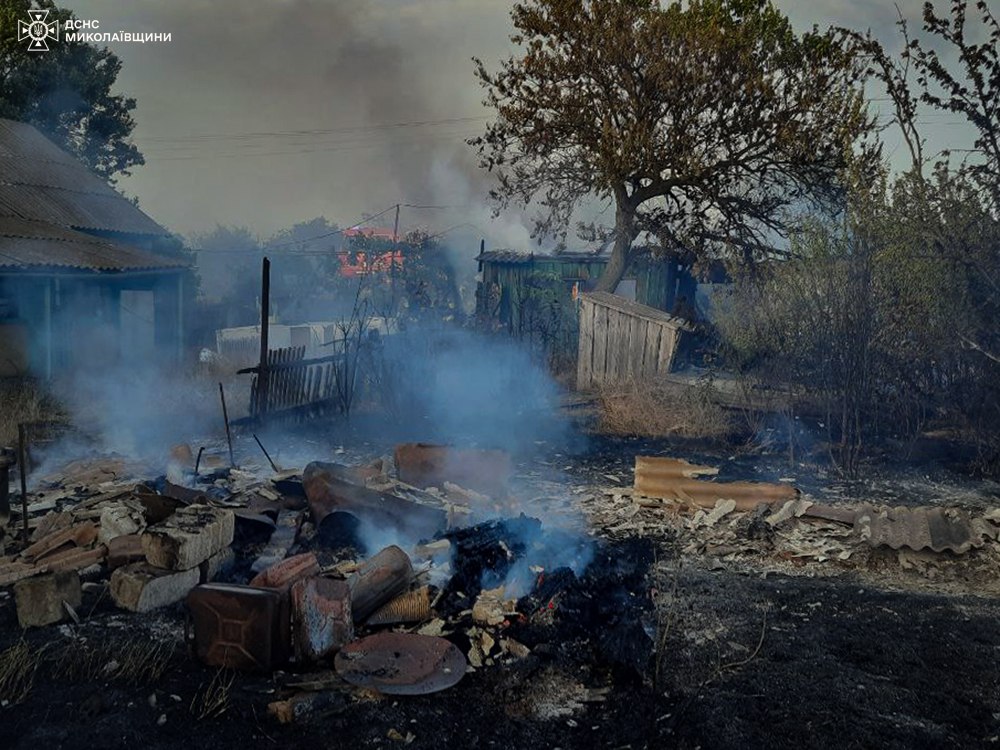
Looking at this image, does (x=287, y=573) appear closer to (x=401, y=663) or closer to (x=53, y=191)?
(x=401, y=663)

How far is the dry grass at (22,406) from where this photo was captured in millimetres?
9993

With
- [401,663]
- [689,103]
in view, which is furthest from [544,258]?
[401,663]

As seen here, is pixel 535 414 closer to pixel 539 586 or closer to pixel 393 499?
pixel 393 499

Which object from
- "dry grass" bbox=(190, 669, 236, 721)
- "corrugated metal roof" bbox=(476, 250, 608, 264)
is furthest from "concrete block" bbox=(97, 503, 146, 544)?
"corrugated metal roof" bbox=(476, 250, 608, 264)

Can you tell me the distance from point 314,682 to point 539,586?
1.77 metres

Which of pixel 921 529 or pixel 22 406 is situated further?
pixel 22 406

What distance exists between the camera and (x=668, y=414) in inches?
444

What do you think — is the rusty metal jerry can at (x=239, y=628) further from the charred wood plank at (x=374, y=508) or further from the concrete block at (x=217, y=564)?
the charred wood plank at (x=374, y=508)

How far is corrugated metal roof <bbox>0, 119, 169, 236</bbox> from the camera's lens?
16.8 metres

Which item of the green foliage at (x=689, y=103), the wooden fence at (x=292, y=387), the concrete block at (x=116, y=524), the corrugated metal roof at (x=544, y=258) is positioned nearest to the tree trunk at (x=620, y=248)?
the green foliage at (x=689, y=103)

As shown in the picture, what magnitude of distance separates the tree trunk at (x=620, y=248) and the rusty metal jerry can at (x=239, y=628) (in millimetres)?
13373

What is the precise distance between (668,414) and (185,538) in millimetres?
7593

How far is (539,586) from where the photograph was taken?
5.49 metres

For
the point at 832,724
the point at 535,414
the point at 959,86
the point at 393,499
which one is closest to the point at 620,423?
the point at 535,414
